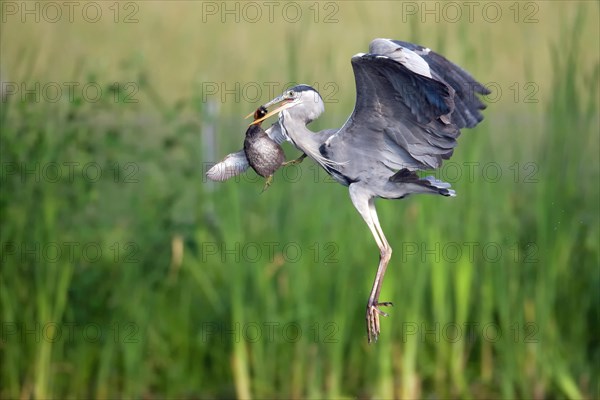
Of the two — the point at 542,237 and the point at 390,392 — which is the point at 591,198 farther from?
the point at 390,392

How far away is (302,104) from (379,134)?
117mm

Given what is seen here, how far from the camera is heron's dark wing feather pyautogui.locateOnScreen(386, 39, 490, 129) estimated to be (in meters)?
1.61

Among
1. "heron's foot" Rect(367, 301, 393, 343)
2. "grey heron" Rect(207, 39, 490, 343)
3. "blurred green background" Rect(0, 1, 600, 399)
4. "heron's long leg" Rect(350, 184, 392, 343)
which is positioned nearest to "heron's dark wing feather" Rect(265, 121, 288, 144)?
"grey heron" Rect(207, 39, 490, 343)

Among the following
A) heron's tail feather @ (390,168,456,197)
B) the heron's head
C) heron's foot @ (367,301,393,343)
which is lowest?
heron's foot @ (367,301,393,343)

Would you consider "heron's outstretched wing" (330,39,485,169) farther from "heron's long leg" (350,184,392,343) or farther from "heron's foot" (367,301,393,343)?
"heron's foot" (367,301,393,343)

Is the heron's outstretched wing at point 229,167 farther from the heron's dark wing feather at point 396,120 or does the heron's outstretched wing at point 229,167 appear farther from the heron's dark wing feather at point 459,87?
the heron's dark wing feather at point 459,87

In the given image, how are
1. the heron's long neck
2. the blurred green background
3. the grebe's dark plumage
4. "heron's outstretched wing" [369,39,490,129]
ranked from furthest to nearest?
the blurred green background < "heron's outstretched wing" [369,39,490,129] < the heron's long neck < the grebe's dark plumage

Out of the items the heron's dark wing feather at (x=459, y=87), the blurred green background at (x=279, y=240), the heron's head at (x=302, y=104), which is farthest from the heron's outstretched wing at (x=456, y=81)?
the blurred green background at (x=279, y=240)

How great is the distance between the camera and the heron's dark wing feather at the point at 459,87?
1609 mm

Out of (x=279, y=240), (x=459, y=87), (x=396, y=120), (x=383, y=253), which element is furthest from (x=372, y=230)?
(x=279, y=240)

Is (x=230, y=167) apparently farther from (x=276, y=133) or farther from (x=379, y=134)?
(x=379, y=134)

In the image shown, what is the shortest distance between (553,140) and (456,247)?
2.17ft

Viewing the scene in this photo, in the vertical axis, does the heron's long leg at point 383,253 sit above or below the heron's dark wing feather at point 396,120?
below

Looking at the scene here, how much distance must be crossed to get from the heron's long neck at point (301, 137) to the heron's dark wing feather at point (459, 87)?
27 centimetres
